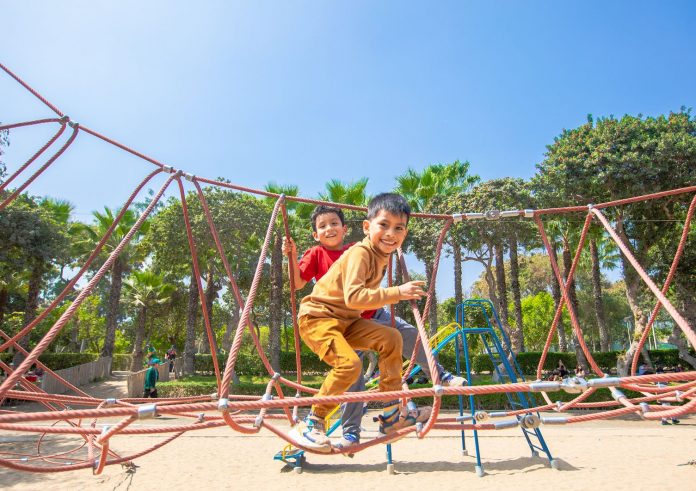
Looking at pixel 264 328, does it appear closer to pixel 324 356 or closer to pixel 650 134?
pixel 650 134

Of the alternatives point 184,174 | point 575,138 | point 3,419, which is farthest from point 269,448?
point 575,138

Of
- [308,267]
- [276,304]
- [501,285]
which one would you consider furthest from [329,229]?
[501,285]

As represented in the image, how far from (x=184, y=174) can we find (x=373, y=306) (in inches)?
81.2

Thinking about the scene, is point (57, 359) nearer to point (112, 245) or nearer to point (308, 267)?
point (112, 245)

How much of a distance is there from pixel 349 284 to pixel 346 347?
0.35 meters

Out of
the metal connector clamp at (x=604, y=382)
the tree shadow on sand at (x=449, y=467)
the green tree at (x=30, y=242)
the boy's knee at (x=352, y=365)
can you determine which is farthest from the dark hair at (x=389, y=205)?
the green tree at (x=30, y=242)

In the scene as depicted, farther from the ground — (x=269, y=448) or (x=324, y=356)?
(x=324, y=356)

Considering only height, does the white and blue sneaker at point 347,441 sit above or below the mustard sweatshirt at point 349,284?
below

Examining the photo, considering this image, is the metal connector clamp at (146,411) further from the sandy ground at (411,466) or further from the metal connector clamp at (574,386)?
the sandy ground at (411,466)

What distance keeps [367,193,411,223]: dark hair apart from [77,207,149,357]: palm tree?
795 inches

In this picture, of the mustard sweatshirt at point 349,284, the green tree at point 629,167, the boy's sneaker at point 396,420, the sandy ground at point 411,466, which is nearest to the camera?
the mustard sweatshirt at point 349,284

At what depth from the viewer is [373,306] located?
2.46m

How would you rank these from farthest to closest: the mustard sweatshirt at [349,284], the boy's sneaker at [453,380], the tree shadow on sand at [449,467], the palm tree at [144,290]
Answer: the palm tree at [144,290] → the tree shadow on sand at [449,467] → the boy's sneaker at [453,380] → the mustard sweatshirt at [349,284]

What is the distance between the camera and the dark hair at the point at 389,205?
277 cm
